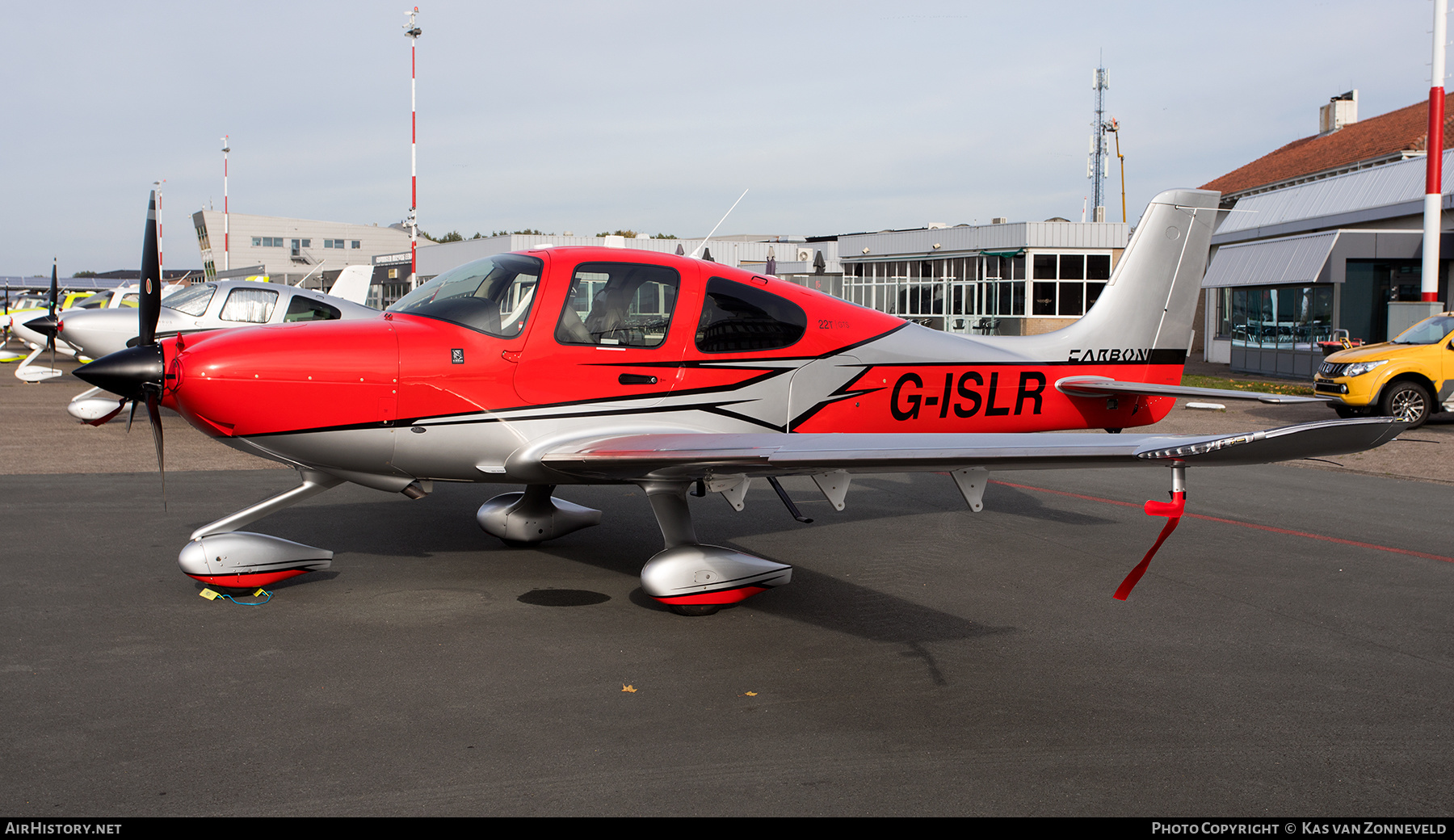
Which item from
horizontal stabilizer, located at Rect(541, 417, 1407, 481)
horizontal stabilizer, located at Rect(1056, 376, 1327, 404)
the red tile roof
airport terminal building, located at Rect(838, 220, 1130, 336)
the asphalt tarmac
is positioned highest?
the red tile roof

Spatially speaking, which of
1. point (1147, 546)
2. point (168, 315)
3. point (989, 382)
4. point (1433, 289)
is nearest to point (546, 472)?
point (989, 382)

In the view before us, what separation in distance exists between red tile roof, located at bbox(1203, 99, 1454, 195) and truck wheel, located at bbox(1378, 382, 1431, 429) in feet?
62.7

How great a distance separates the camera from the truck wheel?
1600 centimetres

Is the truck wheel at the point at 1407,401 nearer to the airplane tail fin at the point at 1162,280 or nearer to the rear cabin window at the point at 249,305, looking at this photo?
the airplane tail fin at the point at 1162,280

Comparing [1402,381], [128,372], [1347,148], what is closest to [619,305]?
[128,372]

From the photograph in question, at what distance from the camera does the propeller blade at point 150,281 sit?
5.96 m

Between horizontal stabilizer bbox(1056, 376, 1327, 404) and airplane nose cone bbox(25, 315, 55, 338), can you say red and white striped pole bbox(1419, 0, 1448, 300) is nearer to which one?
horizontal stabilizer bbox(1056, 376, 1327, 404)

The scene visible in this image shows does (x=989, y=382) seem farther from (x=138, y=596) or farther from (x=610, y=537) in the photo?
(x=138, y=596)

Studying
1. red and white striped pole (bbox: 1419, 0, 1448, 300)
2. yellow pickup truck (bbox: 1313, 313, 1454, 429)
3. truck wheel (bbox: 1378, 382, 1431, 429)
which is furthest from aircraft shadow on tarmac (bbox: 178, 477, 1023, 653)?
red and white striped pole (bbox: 1419, 0, 1448, 300)

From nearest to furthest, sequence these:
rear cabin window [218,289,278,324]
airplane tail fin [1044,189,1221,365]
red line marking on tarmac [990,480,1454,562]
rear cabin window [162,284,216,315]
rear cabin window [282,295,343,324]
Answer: red line marking on tarmac [990,480,1454,562] → airplane tail fin [1044,189,1221,365] → rear cabin window [282,295,343,324] → rear cabin window [218,289,278,324] → rear cabin window [162,284,216,315]

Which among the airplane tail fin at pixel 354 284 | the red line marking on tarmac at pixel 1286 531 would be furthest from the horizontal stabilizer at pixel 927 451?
the airplane tail fin at pixel 354 284

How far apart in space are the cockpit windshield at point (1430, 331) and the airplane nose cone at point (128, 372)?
18.5 m

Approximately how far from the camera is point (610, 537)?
320 inches

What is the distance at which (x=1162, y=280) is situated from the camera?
28.6 feet
